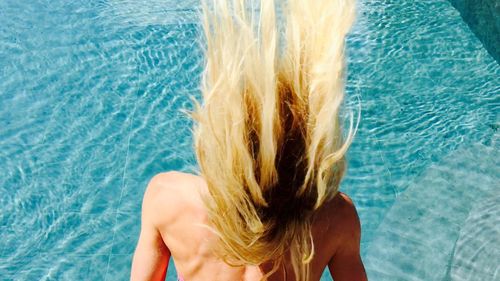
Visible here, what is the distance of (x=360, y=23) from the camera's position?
213 inches

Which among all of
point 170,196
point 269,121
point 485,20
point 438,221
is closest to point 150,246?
point 170,196

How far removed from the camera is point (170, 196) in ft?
6.14

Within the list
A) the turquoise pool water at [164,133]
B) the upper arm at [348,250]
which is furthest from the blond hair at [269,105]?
the turquoise pool water at [164,133]

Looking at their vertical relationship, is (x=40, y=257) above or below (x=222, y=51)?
below

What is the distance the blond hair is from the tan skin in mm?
256

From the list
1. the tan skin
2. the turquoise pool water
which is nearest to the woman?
the tan skin

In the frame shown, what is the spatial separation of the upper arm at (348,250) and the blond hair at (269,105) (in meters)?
0.39

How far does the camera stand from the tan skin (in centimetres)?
180

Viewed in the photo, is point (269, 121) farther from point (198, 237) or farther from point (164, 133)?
point (164, 133)

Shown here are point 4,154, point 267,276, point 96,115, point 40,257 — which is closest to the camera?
point 267,276

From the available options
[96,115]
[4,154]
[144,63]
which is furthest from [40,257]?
[144,63]

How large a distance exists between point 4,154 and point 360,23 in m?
3.15

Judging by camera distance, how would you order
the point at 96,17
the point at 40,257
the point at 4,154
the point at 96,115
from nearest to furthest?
the point at 40,257
the point at 4,154
the point at 96,115
the point at 96,17

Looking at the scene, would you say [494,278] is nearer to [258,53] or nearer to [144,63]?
[258,53]
